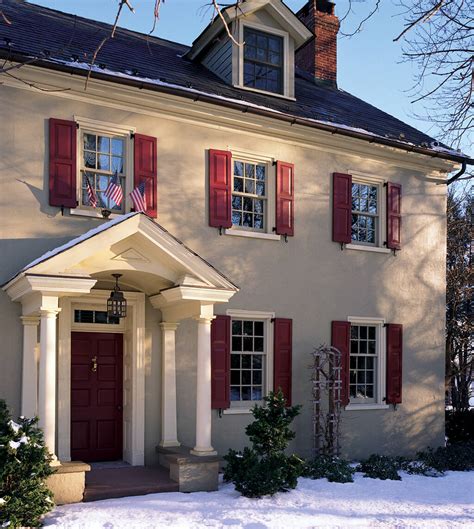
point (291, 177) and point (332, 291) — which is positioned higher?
point (291, 177)

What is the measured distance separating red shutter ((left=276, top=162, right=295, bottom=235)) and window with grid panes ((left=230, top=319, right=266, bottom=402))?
1.77 metres

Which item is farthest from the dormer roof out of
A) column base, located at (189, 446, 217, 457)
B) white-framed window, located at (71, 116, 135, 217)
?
column base, located at (189, 446, 217, 457)

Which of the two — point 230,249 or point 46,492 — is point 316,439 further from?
point 46,492

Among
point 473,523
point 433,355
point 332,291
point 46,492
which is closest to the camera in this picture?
point 46,492

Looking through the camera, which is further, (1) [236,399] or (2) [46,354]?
(1) [236,399]

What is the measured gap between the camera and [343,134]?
12.4m

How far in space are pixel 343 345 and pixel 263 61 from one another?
5.72 metres

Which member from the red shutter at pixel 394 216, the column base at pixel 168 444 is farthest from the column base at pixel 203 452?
the red shutter at pixel 394 216

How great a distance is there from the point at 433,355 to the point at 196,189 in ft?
20.5

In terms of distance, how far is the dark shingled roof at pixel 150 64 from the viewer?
10.5m

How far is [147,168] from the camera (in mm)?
10633

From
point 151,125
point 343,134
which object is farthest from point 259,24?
point 151,125

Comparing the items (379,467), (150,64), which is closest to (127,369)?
(379,467)

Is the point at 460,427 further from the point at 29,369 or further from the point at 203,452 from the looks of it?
the point at 29,369
